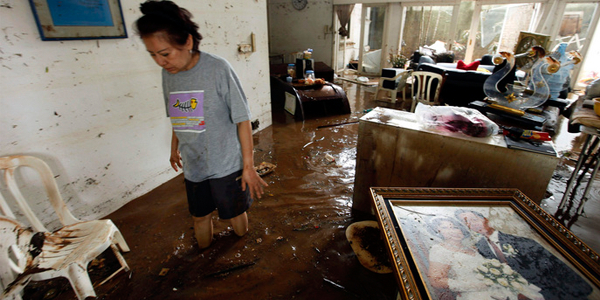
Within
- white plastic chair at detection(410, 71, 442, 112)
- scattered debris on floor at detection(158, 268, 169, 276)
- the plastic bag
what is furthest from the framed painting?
white plastic chair at detection(410, 71, 442, 112)

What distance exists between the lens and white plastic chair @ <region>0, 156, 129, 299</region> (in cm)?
136

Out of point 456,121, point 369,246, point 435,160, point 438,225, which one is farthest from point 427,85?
point 438,225

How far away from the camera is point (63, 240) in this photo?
4.98 ft

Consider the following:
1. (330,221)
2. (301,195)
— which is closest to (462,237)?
(330,221)

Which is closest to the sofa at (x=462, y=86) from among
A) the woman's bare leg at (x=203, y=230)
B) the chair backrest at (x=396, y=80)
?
the chair backrest at (x=396, y=80)

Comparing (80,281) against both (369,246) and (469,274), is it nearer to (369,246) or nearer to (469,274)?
(369,246)

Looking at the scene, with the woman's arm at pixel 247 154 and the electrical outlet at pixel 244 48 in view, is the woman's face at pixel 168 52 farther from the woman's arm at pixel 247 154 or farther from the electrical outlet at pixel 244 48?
the electrical outlet at pixel 244 48

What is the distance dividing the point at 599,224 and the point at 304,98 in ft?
12.2

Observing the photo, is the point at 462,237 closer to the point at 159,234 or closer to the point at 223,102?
the point at 223,102

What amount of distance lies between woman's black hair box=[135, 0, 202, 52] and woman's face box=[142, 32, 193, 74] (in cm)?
2

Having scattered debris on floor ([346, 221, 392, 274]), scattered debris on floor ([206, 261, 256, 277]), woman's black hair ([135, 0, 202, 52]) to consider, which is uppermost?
woman's black hair ([135, 0, 202, 52])

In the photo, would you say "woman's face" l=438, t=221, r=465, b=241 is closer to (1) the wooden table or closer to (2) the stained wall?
(1) the wooden table

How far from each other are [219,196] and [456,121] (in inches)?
65.1

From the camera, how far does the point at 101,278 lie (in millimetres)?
1714
